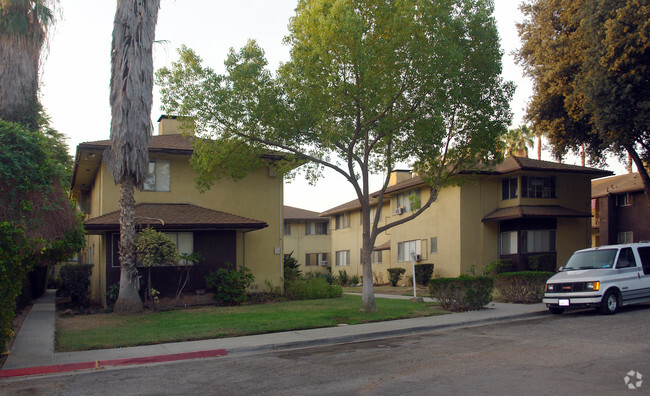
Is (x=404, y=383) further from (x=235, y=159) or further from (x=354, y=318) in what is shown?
(x=235, y=159)

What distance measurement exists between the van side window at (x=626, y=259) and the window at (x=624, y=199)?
2497 cm

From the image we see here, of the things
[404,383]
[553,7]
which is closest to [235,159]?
[404,383]

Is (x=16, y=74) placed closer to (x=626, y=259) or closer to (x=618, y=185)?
(x=626, y=259)

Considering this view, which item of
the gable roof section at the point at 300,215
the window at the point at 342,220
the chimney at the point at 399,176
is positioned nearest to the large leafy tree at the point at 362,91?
the chimney at the point at 399,176

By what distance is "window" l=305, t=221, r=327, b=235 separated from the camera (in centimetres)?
5108

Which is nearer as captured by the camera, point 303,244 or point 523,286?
point 523,286

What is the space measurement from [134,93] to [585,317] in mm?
14588

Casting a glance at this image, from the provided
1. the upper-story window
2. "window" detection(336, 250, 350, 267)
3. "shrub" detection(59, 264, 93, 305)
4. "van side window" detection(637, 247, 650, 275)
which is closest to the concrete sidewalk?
"van side window" detection(637, 247, 650, 275)

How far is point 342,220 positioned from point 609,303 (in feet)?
110

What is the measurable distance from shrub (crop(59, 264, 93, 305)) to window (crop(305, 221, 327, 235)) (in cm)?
2863

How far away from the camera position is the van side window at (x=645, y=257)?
16.3 metres

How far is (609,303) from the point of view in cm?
1520

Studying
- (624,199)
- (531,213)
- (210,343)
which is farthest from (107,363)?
(624,199)

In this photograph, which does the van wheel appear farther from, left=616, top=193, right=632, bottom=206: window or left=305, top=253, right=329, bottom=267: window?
left=305, top=253, right=329, bottom=267: window
